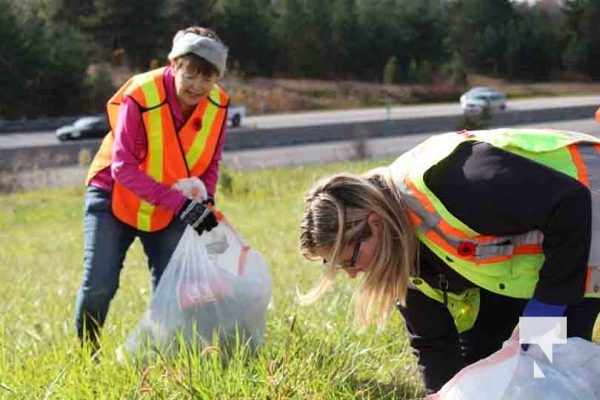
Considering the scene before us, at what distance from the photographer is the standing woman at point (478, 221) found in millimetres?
2342

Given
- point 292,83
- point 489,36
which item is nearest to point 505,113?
point 489,36

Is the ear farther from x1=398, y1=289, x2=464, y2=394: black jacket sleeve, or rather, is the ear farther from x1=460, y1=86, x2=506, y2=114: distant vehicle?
x1=460, y1=86, x2=506, y2=114: distant vehicle

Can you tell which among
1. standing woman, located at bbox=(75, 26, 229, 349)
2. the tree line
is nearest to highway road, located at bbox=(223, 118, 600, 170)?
the tree line

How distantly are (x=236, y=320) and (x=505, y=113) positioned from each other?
2679 centimetres

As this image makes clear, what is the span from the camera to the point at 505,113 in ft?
96.2

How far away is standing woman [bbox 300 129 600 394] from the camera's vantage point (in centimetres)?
234

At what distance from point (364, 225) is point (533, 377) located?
0.55m

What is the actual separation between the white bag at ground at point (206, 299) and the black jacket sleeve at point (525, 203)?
1.18 metres

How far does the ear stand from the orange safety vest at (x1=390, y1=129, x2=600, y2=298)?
0.35 feet

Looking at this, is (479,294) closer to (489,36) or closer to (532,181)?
(532,181)

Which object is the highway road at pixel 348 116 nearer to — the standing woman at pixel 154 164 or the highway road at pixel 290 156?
the highway road at pixel 290 156

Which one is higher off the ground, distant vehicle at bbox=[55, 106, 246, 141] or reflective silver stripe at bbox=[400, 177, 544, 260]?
reflective silver stripe at bbox=[400, 177, 544, 260]

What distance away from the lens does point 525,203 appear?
2.32 meters

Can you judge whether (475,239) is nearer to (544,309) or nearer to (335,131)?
(544,309)
